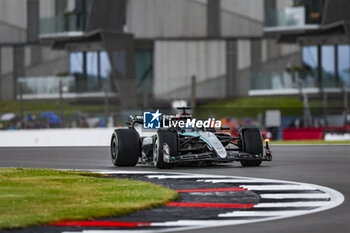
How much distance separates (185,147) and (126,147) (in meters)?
1.39

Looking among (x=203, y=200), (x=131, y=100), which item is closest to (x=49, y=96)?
(x=131, y=100)

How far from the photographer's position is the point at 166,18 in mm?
57094

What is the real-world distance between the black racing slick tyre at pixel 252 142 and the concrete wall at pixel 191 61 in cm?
3790

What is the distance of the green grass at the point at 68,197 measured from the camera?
912 centimetres

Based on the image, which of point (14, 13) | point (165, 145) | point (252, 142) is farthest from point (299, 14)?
point (165, 145)

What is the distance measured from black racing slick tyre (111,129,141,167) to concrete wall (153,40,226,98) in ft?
123

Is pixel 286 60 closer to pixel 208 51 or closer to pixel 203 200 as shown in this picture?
pixel 208 51

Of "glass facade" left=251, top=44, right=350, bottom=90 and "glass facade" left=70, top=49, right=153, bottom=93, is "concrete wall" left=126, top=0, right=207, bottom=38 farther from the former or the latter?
"glass facade" left=251, top=44, right=350, bottom=90

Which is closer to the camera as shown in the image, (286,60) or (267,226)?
(267,226)

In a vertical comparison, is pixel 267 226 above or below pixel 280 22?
below

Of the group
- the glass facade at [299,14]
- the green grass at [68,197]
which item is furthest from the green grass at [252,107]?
the green grass at [68,197]

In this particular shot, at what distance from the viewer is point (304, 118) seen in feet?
137

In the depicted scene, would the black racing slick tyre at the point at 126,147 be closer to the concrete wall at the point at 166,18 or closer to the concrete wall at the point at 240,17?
the concrete wall at the point at 166,18

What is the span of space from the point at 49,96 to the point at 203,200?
1514 inches
